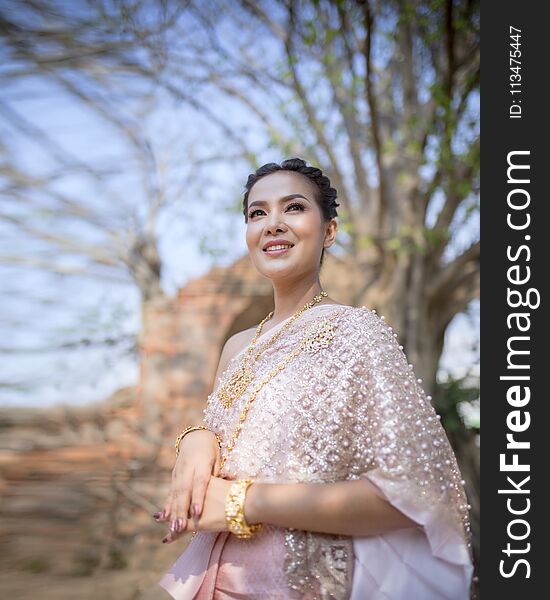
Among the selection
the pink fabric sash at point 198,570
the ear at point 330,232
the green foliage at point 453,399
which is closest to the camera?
the pink fabric sash at point 198,570

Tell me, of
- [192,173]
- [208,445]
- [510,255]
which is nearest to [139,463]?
[192,173]

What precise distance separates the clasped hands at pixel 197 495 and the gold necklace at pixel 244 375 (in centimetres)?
14

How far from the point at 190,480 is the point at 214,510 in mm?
72

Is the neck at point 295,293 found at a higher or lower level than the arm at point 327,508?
higher

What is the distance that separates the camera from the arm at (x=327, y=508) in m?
1.07

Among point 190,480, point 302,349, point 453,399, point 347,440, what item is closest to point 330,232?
point 302,349

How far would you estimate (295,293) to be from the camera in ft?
4.72

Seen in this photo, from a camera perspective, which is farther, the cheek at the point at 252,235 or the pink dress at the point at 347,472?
the cheek at the point at 252,235

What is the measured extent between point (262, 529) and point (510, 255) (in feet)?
4.83

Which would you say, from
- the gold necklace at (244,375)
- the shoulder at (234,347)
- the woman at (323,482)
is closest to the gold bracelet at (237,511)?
the woman at (323,482)

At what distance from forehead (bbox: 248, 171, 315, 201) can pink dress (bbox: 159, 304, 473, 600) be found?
0.29 metres

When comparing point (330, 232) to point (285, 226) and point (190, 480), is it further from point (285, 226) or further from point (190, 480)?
point (190, 480)

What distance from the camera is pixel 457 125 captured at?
4.98m

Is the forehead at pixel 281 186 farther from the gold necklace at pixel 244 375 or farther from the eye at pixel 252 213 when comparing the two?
the gold necklace at pixel 244 375
